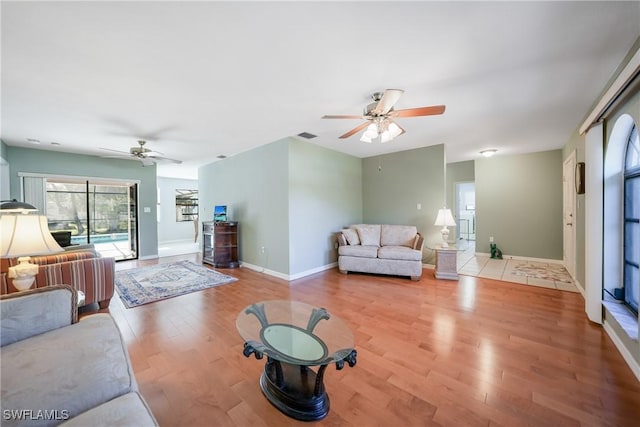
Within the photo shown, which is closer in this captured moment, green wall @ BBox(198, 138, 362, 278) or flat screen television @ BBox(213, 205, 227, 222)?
green wall @ BBox(198, 138, 362, 278)

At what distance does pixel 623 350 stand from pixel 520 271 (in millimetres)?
2931

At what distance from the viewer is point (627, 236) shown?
2404 millimetres

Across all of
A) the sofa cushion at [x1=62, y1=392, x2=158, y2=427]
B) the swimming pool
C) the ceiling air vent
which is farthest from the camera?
the swimming pool

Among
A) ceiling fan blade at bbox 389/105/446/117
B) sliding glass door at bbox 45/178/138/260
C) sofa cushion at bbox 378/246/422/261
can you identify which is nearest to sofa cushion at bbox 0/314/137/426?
ceiling fan blade at bbox 389/105/446/117

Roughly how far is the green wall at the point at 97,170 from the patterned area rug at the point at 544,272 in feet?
27.1

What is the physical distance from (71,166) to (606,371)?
332 inches

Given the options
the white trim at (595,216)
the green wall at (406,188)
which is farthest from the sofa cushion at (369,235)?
the white trim at (595,216)

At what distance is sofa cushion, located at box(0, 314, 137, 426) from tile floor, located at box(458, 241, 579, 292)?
5.01 m

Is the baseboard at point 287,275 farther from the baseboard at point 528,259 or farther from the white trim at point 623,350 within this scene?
the baseboard at point 528,259

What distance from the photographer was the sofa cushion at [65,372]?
3.01 feet

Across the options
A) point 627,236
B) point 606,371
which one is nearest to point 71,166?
point 606,371

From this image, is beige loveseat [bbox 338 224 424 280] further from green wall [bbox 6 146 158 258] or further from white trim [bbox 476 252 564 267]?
green wall [bbox 6 146 158 258]

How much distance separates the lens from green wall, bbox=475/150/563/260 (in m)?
5.18

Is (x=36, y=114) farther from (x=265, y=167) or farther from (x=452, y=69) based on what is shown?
(x=452, y=69)
